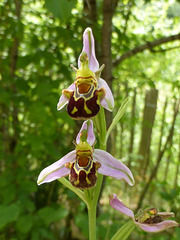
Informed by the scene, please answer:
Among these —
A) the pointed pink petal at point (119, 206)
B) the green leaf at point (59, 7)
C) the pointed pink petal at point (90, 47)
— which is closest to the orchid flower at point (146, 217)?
the pointed pink petal at point (119, 206)

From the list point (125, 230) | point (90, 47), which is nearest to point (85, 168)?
point (125, 230)

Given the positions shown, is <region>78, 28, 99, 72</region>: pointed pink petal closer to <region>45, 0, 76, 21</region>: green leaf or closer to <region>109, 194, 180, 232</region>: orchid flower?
<region>45, 0, 76, 21</region>: green leaf

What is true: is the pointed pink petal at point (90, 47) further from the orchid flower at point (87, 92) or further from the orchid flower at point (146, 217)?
the orchid flower at point (146, 217)

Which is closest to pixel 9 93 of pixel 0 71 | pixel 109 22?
pixel 0 71

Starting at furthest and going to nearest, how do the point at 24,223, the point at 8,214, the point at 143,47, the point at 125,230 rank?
the point at 143,47 < the point at 24,223 < the point at 8,214 < the point at 125,230

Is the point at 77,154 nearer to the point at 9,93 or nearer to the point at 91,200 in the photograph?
the point at 91,200

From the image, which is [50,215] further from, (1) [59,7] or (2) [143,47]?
(2) [143,47]

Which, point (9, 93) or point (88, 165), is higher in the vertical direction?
point (9, 93)
